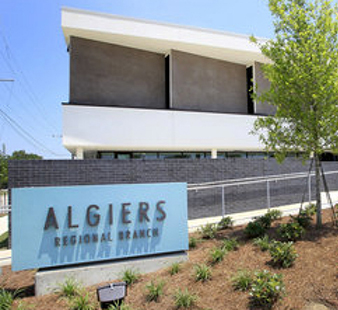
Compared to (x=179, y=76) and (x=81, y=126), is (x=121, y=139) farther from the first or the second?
(x=179, y=76)

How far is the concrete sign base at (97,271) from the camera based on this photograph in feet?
17.1

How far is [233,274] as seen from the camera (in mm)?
4996

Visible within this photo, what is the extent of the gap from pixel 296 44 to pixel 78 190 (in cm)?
585

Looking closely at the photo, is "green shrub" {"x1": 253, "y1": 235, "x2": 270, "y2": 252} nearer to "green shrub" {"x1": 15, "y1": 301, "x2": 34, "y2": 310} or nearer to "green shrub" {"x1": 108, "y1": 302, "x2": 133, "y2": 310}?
"green shrub" {"x1": 108, "y1": 302, "x2": 133, "y2": 310}

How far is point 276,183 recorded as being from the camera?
1230 cm

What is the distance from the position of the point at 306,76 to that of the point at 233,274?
4.57 m

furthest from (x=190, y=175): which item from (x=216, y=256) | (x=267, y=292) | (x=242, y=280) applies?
(x=267, y=292)

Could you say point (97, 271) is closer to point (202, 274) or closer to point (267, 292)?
point (202, 274)

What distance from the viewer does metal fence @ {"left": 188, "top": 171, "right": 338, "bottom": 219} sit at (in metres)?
10.9

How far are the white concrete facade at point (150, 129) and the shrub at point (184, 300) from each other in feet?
28.7

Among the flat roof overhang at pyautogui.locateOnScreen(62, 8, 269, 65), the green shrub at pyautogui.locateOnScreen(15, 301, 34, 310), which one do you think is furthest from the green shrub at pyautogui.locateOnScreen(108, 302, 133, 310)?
the flat roof overhang at pyautogui.locateOnScreen(62, 8, 269, 65)

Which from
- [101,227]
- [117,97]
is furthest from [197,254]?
[117,97]

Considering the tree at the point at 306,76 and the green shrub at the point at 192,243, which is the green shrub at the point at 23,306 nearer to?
the green shrub at the point at 192,243

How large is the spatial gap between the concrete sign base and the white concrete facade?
7103 millimetres
